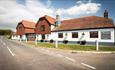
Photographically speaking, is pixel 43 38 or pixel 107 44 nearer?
pixel 107 44

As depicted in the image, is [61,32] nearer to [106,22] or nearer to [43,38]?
[43,38]

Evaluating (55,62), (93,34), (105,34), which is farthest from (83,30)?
(55,62)

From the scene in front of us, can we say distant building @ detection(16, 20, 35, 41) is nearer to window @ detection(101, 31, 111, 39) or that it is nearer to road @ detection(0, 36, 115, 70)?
window @ detection(101, 31, 111, 39)

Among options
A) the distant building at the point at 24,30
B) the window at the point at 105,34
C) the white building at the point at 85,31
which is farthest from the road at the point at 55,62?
the distant building at the point at 24,30

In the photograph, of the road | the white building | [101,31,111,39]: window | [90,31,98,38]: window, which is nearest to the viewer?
the road

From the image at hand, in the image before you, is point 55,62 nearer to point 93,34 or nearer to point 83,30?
point 93,34

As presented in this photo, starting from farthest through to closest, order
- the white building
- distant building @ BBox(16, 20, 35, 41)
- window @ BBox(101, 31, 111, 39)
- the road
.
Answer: distant building @ BBox(16, 20, 35, 41)
the white building
window @ BBox(101, 31, 111, 39)
the road

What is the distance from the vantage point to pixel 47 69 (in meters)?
6.81

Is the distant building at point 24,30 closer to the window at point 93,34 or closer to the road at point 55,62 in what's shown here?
the window at point 93,34

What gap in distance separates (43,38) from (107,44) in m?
21.7

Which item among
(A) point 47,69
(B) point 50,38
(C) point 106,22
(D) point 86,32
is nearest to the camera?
(A) point 47,69

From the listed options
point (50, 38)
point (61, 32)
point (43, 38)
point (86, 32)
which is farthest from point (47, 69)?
point (43, 38)

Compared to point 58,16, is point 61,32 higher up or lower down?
lower down

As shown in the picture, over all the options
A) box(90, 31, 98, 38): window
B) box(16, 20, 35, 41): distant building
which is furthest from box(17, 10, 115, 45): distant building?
box(16, 20, 35, 41): distant building
